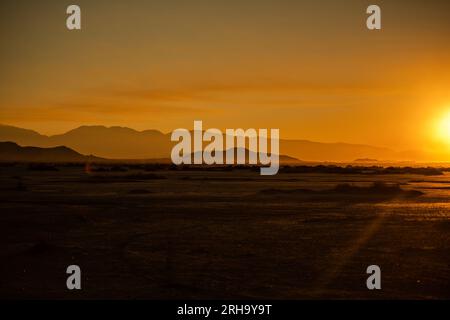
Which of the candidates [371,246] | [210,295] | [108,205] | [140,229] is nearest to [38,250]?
[140,229]

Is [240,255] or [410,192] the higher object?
[410,192]

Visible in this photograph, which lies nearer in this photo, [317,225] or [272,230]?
[272,230]

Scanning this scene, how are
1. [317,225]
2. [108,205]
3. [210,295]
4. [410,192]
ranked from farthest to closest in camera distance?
[410,192]
[108,205]
[317,225]
[210,295]

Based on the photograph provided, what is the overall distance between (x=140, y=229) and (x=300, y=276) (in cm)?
965

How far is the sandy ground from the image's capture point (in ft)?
45.1

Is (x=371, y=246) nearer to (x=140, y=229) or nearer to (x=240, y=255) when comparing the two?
(x=240, y=255)

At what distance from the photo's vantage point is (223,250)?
720 inches

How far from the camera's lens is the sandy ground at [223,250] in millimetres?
13742
